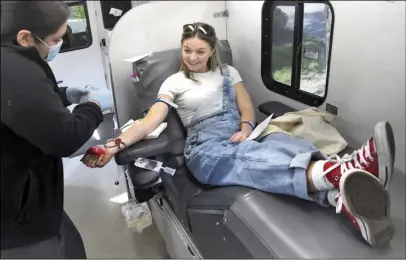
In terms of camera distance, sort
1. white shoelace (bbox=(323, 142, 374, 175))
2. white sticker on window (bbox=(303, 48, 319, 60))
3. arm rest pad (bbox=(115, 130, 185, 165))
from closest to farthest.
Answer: white shoelace (bbox=(323, 142, 374, 175)), arm rest pad (bbox=(115, 130, 185, 165)), white sticker on window (bbox=(303, 48, 319, 60))

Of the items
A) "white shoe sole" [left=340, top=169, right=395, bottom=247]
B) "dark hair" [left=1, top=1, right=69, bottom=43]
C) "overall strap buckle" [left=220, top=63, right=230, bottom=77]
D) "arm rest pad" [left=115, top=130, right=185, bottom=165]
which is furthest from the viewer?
"overall strap buckle" [left=220, top=63, right=230, bottom=77]

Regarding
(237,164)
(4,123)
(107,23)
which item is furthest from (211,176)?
(107,23)

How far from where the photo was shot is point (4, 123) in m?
0.80

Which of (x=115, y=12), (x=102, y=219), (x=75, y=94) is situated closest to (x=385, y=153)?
(x=75, y=94)

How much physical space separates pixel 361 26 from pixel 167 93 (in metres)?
0.98

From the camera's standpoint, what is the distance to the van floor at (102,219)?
1.95m

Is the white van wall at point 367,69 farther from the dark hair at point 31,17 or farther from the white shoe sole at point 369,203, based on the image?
the dark hair at point 31,17

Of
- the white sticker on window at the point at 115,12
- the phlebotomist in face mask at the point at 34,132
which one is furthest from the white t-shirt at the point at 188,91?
the white sticker on window at the point at 115,12

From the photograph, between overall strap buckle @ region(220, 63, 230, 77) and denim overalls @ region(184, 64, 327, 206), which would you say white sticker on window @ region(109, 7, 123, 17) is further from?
denim overalls @ region(184, 64, 327, 206)

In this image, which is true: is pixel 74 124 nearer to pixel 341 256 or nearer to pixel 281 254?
pixel 281 254

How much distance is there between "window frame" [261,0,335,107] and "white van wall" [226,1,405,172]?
0.18 feet

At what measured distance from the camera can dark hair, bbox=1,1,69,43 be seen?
2.38 feet

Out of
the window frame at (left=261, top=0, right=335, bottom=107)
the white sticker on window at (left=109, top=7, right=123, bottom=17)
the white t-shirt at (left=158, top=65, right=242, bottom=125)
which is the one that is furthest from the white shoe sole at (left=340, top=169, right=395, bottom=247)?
the white sticker on window at (left=109, top=7, right=123, bottom=17)

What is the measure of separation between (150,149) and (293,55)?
3.10ft
